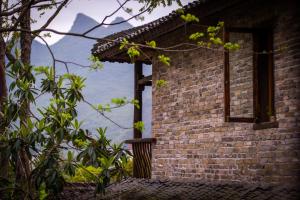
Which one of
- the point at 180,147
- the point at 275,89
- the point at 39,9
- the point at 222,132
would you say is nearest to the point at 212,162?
the point at 222,132

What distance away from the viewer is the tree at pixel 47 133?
7.54m

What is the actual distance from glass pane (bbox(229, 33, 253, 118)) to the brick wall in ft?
0.33

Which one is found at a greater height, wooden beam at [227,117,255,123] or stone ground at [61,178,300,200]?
wooden beam at [227,117,255,123]

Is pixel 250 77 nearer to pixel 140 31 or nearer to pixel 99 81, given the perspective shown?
pixel 140 31

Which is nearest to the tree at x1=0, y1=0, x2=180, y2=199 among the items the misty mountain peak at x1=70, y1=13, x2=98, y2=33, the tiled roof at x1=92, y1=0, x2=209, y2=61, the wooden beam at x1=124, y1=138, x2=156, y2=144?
the tiled roof at x1=92, y1=0, x2=209, y2=61

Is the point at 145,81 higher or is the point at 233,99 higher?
the point at 145,81

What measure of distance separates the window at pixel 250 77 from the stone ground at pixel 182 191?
106 centimetres

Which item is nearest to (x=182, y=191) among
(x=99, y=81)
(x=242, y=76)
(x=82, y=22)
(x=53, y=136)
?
(x=242, y=76)

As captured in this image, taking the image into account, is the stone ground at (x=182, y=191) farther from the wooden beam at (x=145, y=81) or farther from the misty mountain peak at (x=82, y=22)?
the misty mountain peak at (x=82, y=22)

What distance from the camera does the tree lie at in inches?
297

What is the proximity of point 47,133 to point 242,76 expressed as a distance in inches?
126

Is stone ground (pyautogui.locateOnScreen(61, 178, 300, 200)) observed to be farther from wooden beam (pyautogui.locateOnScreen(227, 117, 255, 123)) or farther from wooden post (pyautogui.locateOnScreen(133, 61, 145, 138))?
wooden post (pyautogui.locateOnScreen(133, 61, 145, 138))

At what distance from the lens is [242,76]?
29.3 ft

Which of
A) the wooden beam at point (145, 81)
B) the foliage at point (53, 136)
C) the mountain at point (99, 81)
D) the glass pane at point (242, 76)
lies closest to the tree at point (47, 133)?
the foliage at point (53, 136)
